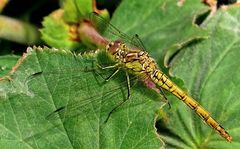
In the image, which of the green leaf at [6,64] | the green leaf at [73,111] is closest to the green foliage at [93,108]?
the green leaf at [73,111]

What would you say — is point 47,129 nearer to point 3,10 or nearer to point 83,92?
point 83,92

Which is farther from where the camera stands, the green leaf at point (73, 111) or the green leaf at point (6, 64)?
the green leaf at point (6, 64)

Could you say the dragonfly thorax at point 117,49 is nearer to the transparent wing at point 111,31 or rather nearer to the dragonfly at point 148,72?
the dragonfly at point 148,72

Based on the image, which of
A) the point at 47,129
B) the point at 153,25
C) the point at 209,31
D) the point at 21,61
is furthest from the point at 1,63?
the point at 209,31

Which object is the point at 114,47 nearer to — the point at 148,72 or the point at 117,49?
the point at 117,49

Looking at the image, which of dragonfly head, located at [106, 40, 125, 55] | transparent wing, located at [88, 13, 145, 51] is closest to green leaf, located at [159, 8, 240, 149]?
transparent wing, located at [88, 13, 145, 51]

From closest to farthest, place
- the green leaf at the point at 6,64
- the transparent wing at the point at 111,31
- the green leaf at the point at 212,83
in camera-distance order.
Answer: the green leaf at the point at 6,64 → the green leaf at the point at 212,83 → the transparent wing at the point at 111,31
